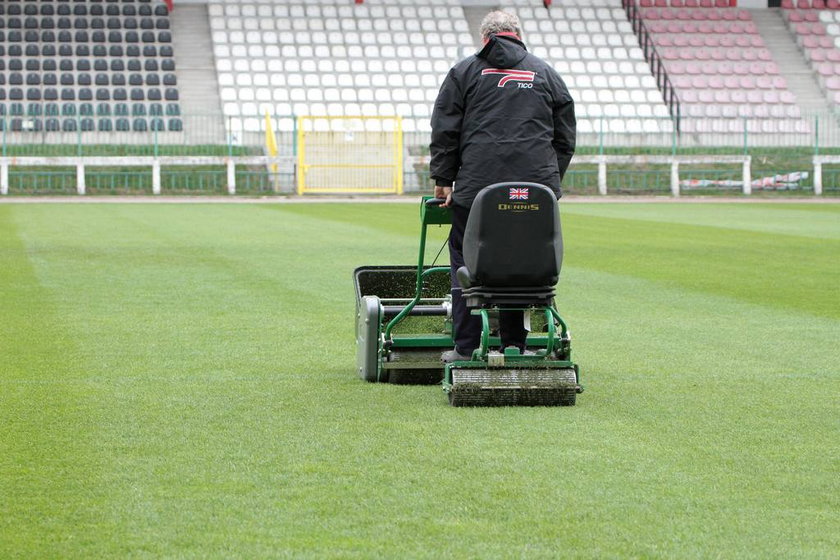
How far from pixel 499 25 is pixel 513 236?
3.58 ft

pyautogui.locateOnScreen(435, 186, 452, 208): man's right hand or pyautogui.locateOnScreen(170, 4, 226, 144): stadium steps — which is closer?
pyautogui.locateOnScreen(435, 186, 452, 208): man's right hand

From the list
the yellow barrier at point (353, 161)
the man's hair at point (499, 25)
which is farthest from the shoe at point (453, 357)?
the yellow barrier at point (353, 161)

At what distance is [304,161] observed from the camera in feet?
120

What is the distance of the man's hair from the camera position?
6.61m

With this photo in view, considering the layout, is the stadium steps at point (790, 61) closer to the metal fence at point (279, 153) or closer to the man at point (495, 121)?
the metal fence at point (279, 153)

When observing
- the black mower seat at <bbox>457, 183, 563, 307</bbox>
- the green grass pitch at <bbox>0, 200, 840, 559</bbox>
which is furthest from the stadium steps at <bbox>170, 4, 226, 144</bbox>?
the black mower seat at <bbox>457, 183, 563, 307</bbox>

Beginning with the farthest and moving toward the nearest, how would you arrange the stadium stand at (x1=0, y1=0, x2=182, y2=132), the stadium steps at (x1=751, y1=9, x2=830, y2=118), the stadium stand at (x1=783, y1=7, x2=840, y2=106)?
the stadium stand at (x1=783, y1=7, x2=840, y2=106) → the stadium steps at (x1=751, y1=9, x2=830, y2=118) → the stadium stand at (x1=0, y1=0, x2=182, y2=132)

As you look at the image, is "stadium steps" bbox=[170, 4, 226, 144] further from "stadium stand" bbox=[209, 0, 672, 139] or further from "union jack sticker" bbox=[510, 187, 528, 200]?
"union jack sticker" bbox=[510, 187, 528, 200]

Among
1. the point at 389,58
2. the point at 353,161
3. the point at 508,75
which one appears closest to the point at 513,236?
the point at 508,75

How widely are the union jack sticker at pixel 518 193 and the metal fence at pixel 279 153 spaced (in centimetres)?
2979

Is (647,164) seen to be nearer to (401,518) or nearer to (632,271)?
(632,271)

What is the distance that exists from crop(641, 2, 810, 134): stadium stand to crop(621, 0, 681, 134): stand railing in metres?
0.30

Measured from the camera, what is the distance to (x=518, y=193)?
6.25 m

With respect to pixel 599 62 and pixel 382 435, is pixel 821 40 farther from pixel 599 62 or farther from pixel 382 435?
pixel 382 435
